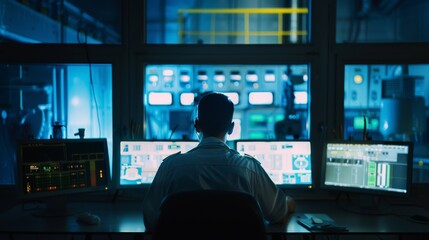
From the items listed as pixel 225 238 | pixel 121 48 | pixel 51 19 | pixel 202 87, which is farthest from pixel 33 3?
pixel 225 238

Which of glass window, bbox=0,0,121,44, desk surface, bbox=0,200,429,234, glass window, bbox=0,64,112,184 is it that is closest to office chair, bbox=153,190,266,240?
desk surface, bbox=0,200,429,234

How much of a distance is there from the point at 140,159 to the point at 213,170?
3.09 ft

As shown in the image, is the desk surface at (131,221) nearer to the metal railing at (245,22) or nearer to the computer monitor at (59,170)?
the computer monitor at (59,170)

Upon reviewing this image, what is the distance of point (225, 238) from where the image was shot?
4.05 feet

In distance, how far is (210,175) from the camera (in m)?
1.55

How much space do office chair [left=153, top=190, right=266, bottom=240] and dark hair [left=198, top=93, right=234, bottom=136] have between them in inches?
20.1

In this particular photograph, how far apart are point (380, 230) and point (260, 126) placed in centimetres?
219

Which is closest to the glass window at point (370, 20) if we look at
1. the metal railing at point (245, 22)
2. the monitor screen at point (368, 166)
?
the metal railing at point (245, 22)

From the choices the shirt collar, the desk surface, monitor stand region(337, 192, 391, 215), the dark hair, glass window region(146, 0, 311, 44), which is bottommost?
the desk surface

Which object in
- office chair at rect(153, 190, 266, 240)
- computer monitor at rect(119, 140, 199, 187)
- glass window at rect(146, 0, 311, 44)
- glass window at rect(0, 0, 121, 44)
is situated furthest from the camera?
glass window at rect(146, 0, 311, 44)

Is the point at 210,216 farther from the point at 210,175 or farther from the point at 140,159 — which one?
the point at 140,159

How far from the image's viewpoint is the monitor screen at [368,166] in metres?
2.20

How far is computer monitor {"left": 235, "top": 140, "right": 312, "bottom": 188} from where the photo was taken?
242cm

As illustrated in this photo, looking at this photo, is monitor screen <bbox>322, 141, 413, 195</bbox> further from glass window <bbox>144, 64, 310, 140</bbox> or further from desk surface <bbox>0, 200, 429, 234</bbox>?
glass window <bbox>144, 64, 310, 140</bbox>
